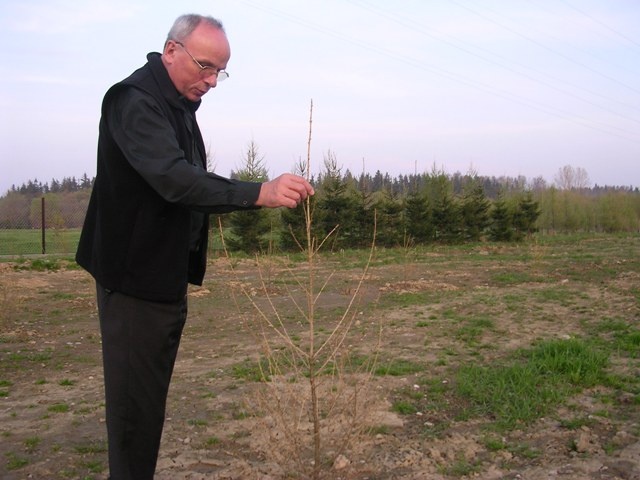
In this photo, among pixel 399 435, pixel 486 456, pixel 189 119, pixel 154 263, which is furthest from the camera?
pixel 399 435

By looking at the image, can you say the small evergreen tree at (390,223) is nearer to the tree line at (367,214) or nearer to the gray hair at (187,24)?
the tree line at (367,214)

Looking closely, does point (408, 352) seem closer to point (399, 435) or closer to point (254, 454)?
point (399, 435)

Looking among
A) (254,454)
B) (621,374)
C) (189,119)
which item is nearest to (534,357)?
(621,374)

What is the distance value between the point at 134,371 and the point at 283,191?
32.3 inches

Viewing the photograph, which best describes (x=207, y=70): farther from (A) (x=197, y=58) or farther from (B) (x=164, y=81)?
(B) (x=164, y=81)

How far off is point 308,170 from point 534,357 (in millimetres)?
3740

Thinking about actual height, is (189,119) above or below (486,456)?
above

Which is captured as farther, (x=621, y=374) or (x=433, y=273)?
(x=433, y=273)

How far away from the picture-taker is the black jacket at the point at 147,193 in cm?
167

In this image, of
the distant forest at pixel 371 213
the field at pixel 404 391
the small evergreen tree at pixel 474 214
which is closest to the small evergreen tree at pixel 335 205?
the distant forest at pixel 371 213

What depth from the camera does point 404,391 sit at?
15.1 ft

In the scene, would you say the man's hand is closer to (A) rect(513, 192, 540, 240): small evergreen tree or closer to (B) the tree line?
(B) the tree line

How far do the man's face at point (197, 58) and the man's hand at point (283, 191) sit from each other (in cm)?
49

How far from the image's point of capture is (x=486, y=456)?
3381mm
